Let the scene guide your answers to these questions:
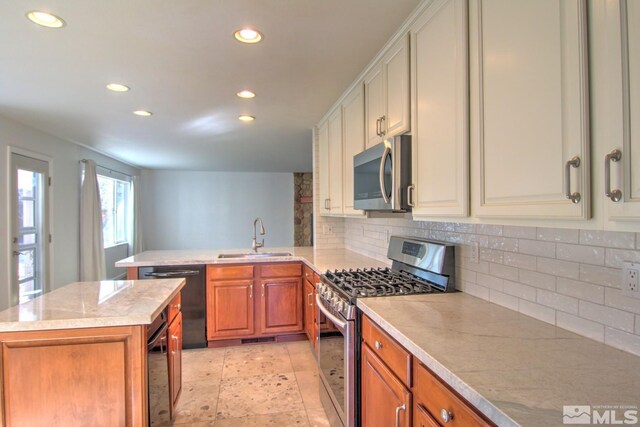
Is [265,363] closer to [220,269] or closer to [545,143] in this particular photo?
[220,269]

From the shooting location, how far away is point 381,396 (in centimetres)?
150

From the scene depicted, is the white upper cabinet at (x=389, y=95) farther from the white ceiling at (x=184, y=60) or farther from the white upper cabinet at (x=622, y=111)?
the white upper cabinet at (x=622, y=111)

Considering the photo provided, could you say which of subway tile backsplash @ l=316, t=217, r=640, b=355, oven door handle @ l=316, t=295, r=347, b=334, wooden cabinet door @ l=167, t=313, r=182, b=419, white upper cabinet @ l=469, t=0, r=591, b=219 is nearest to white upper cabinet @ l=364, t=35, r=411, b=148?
white upper cabinet @ l=469, t=0, r=591, b=219

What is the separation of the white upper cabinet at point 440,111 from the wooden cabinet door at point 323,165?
5.98ft

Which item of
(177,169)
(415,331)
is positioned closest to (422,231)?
(415,331)

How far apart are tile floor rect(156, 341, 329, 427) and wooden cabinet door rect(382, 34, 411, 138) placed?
1.90m

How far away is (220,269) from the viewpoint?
3.46m

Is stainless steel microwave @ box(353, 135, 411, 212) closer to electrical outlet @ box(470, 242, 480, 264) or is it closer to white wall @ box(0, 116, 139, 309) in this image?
electrical outlet @ box(470, 242, 480, 264)

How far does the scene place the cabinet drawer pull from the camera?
1.01 meters

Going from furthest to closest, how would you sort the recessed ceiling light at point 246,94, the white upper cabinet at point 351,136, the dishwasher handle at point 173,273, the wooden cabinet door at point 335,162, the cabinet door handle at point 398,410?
the dishwasher handle at point 173,273 → the wooden cabinet door at point 335,162 → the recessed ceiling light at point 246,94 → the white upper cabinet at point 351,136 → the cabinet door handle at point 398,410

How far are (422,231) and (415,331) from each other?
3.81 ft

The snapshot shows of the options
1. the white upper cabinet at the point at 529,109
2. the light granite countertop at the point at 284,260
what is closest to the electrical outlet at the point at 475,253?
the white upper cabinet at the point at 529,109

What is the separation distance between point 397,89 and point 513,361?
1433mm

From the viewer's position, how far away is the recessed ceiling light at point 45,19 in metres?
1.67
